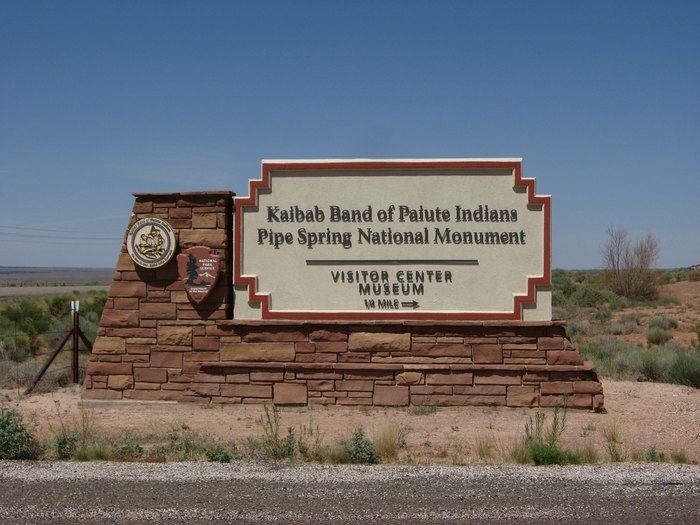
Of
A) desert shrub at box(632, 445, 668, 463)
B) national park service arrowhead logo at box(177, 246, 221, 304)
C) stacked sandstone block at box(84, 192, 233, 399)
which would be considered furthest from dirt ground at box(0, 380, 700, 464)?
national park service arrowhead logo at box(177, 246, 221, 304)

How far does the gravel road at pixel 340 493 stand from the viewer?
6180 mm

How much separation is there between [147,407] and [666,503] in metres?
8.26

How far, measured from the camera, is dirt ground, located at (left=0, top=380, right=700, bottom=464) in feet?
31.6

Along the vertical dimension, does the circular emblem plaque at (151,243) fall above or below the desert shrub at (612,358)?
above

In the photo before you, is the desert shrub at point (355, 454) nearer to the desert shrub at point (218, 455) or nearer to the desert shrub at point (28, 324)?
the desert shrub at point (218, 455)

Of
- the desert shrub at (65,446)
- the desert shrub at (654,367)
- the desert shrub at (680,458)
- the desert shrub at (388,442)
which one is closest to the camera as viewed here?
the desert shrub at (65,446)

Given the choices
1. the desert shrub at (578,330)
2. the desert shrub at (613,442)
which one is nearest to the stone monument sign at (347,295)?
the desert shrub at (613,442)

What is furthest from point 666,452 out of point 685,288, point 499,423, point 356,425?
point 685,288

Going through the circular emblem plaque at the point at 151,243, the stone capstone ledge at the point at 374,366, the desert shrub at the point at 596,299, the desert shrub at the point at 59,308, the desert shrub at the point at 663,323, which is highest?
the circular emblem plaque at the point at 151,243

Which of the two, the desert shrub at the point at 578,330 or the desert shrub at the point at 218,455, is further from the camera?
the desert shrub at the point at 578,330

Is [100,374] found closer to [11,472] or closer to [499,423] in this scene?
[11,472]

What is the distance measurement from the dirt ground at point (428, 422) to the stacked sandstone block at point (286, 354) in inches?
9.6

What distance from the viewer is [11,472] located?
7.56 metres

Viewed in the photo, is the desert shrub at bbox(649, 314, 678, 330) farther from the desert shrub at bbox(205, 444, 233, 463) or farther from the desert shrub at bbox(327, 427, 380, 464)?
the desert shrub at bbox(205, 444, 233, 463)
